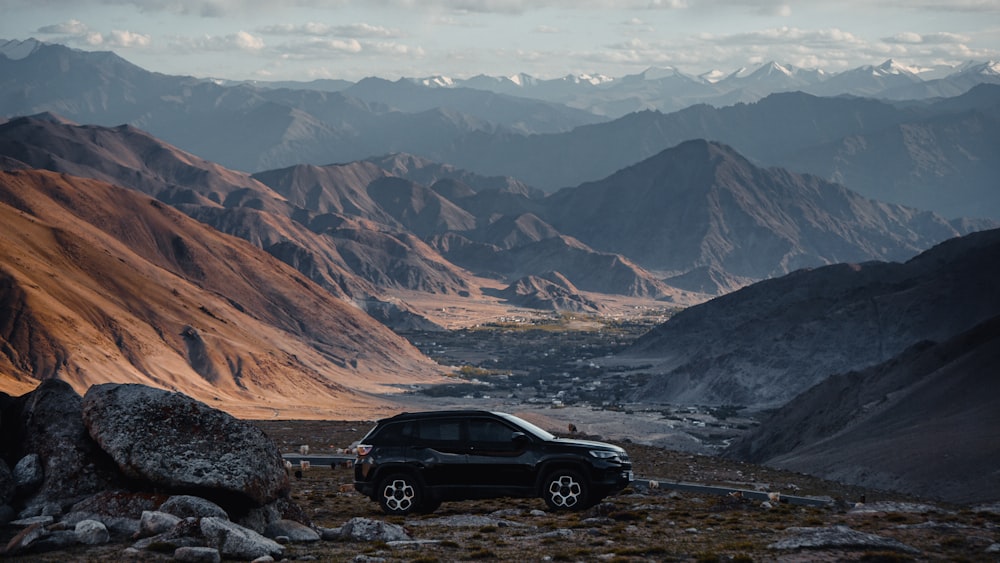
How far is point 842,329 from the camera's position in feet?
456

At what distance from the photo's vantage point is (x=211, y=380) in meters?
117

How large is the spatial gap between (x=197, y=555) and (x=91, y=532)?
2758 millimetres

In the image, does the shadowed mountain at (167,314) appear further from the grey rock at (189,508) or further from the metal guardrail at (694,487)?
the grey rock at (189,508)

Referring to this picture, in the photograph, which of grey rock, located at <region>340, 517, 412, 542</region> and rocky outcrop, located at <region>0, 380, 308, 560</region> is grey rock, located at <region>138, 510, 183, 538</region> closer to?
rocky outcrop, located at <region>0, 380, 308, 560</region>

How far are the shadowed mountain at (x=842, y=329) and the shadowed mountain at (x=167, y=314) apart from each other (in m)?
44.5

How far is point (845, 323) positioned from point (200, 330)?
8363 cm

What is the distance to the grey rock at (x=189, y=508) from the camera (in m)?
19.8

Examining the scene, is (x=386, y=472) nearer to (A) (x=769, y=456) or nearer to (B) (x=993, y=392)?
(B) (x=993, y=392)

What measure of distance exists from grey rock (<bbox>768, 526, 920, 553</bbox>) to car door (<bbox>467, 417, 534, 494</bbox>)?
6112 mm

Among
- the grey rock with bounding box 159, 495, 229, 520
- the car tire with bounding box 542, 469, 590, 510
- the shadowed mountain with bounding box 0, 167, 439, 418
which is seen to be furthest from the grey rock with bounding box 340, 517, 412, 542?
the shadowed mountain with bounding box 0, 167, 439, 418

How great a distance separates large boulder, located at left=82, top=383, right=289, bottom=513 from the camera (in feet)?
68.2

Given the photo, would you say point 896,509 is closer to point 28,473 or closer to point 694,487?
point 694,487

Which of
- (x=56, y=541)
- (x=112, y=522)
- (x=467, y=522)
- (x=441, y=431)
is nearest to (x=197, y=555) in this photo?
(x=56, y=541)

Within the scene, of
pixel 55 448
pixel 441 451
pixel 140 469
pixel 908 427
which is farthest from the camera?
pixel 908 427
